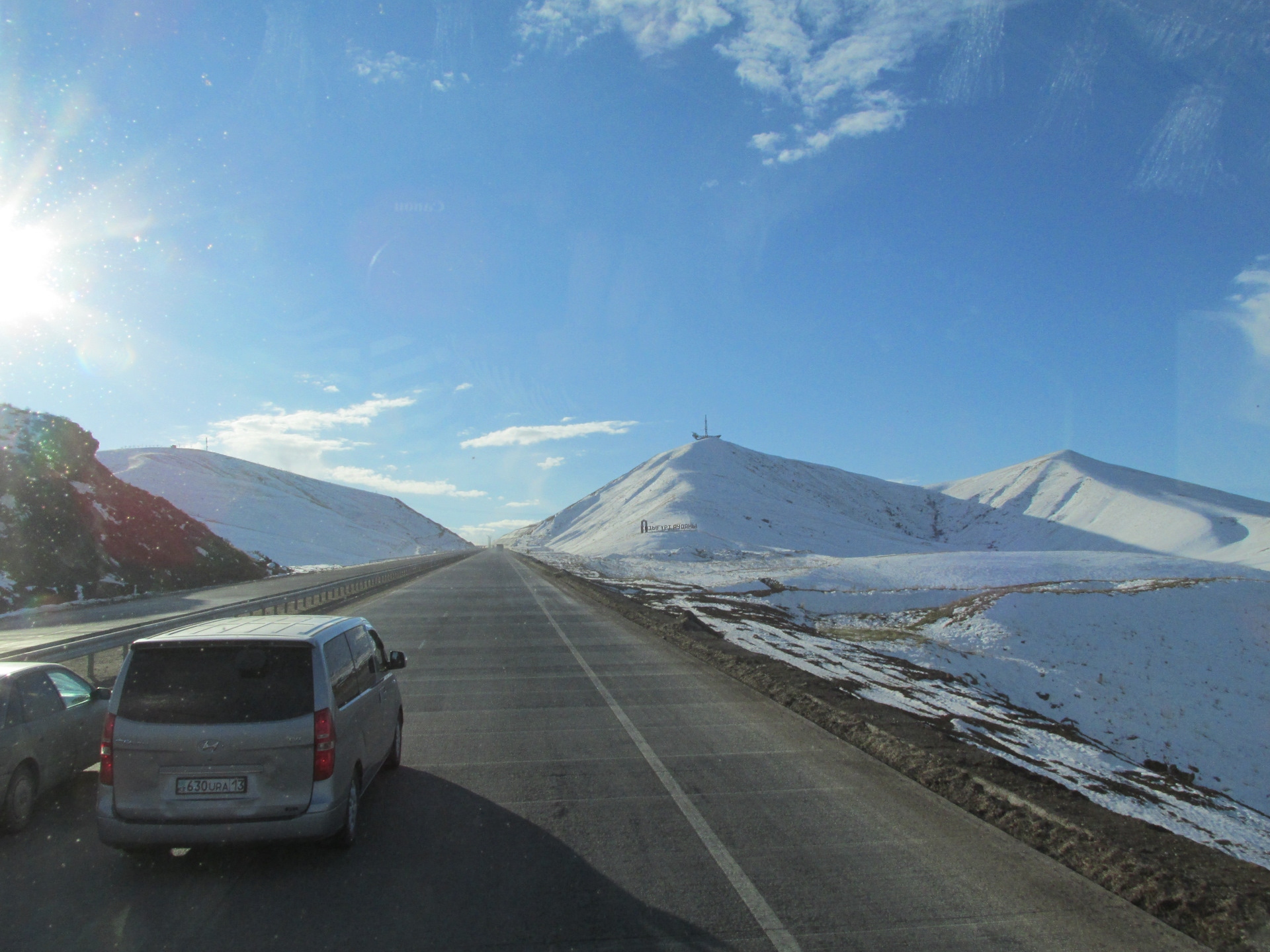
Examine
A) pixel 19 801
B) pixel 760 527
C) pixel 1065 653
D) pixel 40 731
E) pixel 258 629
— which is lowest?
pixel 1065 653

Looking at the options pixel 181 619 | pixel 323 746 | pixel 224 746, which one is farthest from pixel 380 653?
pixel 181 619

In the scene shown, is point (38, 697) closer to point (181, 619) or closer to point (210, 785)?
point (210, 785)

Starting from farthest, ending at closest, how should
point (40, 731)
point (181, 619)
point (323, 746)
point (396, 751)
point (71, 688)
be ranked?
point (181, 619) → point (396, 751) → point (71, 688) → point (40, 731) → point (323, 746)

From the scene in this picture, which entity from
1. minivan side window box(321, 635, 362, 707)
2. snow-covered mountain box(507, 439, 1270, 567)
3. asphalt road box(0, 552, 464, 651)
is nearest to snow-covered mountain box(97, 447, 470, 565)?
snow-covered mountain box(507, 439, 1270, 567)

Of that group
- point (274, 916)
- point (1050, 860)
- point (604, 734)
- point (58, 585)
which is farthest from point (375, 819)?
point (58, 585)

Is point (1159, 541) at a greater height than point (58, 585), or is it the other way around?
point (1159, 541)

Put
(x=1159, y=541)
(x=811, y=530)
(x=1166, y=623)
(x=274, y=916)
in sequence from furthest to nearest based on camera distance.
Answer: (x=1159, y=541), (x=811, y=530), (x=1166, y=623), (x=274, y=916)

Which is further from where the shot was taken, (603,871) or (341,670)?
(341,670)

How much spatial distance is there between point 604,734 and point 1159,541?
545 ft

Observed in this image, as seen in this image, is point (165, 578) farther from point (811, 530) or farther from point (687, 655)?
point (811, 530)

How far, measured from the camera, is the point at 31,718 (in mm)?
6383

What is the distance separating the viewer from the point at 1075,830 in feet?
19.7

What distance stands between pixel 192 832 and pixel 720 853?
3721 millimetres

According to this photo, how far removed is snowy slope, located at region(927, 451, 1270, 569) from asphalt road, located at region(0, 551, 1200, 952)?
342ft
